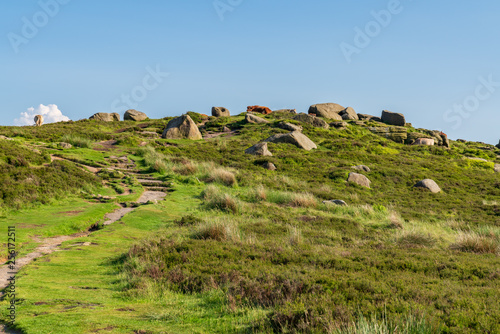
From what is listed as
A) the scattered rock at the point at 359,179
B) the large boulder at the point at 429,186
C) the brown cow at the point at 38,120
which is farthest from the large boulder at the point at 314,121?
the brown cow at the point at 38,120

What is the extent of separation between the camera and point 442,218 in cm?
2072

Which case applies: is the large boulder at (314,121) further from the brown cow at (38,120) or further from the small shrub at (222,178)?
the brown cow at (38,120)

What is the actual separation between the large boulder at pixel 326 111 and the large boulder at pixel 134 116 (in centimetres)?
3453

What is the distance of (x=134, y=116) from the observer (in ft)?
232

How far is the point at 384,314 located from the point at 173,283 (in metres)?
4.21

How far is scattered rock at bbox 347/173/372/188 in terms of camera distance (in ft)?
98.8

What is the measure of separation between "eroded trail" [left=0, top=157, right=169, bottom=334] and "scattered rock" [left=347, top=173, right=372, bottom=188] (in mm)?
15979

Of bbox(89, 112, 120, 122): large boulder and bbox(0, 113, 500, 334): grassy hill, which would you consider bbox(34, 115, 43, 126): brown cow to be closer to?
bbox(89, 112, 120, 122): large boulder

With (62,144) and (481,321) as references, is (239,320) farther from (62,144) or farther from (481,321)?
(62,144)

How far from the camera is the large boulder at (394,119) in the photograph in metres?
77.1

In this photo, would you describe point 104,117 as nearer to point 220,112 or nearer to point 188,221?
point 220,112

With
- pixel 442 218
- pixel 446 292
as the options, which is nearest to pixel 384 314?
pixel 446 292

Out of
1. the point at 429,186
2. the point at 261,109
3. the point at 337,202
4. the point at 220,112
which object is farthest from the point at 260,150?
the point at 261,109

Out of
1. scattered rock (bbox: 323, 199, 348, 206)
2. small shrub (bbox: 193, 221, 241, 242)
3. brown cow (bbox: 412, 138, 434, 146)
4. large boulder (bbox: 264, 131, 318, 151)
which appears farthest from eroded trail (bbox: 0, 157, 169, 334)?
brown cow (bbox: 412, 138, 434, 146)
